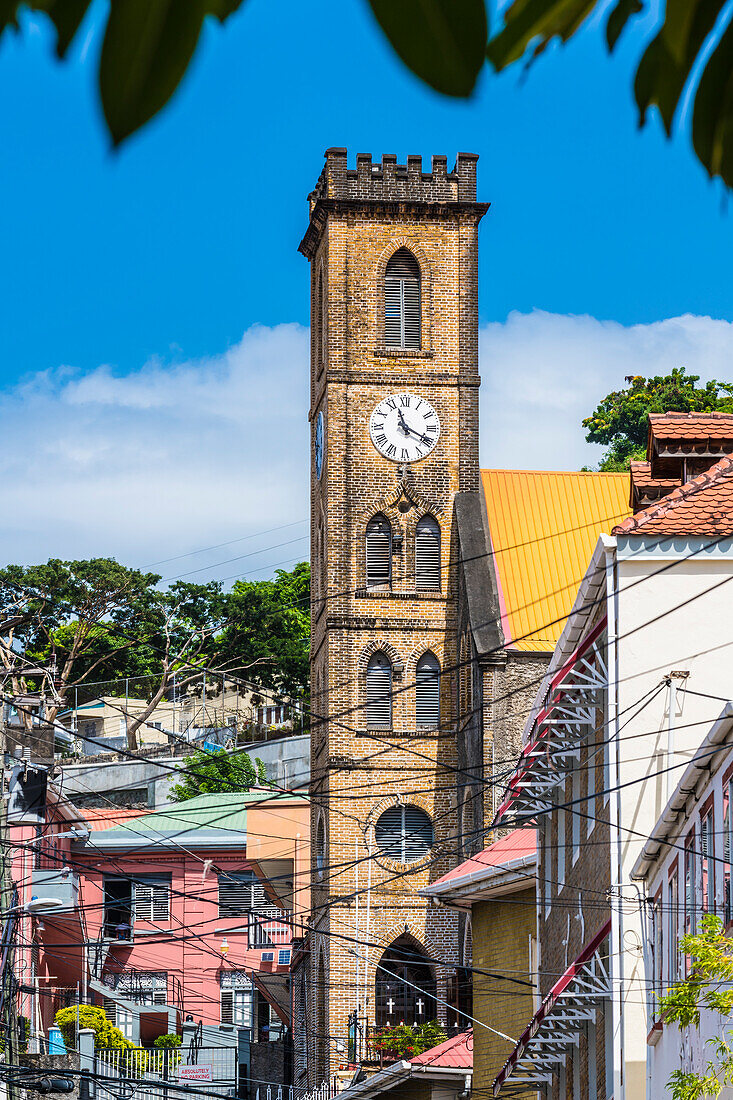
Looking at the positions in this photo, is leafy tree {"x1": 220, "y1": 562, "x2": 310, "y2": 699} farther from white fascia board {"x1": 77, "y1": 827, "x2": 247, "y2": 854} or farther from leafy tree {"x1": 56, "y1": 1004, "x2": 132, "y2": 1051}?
leafy tree {"x1": 56, "y1": 1004, "x2": 132, "y2": 1051}

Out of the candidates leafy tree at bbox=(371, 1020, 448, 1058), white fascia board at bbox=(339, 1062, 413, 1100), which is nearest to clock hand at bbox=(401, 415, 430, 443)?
leafy tree at bbox=(371, 1020, 448, 1058)

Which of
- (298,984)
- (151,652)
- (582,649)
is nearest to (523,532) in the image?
(298,984)

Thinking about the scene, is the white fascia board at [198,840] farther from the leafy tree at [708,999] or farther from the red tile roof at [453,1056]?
the leafy tree at [708,999]

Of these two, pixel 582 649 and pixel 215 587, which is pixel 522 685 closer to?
pixel 582 649

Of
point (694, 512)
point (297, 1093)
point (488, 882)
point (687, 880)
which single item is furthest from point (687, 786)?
point (297, 1093)

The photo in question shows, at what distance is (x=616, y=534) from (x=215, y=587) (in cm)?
6289

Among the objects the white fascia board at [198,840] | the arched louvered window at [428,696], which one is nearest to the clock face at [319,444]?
the arched louvered window at [428,696]

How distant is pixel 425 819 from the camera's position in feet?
157

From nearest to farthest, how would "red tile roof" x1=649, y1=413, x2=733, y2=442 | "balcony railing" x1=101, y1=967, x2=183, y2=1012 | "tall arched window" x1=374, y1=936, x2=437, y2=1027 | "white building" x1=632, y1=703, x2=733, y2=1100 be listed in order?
"white building" x1=632, y1=703, x2=733, y2=1100 < "red tile roof" x1=649, y1=413, x2=733, y2=442 < "tall arched window" x1=374, y1=936, x2=437, y2=1027 < "balcony railing" x1=101, y1=967, x2=183, y2=1012

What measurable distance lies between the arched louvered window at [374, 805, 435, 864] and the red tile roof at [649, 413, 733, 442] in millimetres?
25653

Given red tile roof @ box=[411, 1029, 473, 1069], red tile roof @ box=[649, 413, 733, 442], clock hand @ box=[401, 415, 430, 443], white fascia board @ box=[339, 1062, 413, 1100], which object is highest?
clock hand @ box=[401, 415, 430, 443]

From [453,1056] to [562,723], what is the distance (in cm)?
1339

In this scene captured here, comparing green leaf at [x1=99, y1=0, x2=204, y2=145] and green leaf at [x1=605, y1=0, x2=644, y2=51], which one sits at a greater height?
green leaf at [x1=605, y1=0, x2=644, y2=51]

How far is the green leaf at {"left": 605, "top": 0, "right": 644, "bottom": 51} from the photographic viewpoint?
5.06 feet
